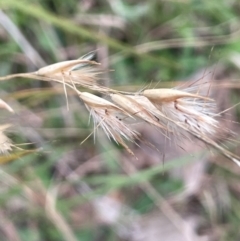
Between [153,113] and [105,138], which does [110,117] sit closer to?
[153,113]

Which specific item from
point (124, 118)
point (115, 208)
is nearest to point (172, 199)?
point (115, 208)

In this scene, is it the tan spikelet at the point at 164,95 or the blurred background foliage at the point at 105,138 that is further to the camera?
the blurred background foliage at the point at 105,138

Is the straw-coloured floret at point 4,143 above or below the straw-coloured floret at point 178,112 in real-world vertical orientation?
above

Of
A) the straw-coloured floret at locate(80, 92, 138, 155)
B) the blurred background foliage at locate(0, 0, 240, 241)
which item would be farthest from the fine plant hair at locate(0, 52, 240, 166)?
the blurred background foliage at locate(0, 0, 240, 241)

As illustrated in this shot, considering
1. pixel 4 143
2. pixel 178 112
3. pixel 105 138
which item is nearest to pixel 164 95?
pixel 178 112

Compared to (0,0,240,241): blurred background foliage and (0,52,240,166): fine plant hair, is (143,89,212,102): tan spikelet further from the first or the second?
(0,0,240,241): blurred background foliage

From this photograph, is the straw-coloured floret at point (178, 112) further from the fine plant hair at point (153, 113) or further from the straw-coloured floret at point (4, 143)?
the straw-coloured floret at point (4, 143)

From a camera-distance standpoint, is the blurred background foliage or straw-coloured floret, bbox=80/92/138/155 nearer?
straw-coloured floret, bbox=80/92/138/155

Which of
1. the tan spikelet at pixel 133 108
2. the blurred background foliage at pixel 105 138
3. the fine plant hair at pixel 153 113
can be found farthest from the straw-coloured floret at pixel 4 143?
the blurred background foliage at pixel 105 138

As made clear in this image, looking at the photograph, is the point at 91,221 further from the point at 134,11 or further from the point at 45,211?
the point at 134,11
